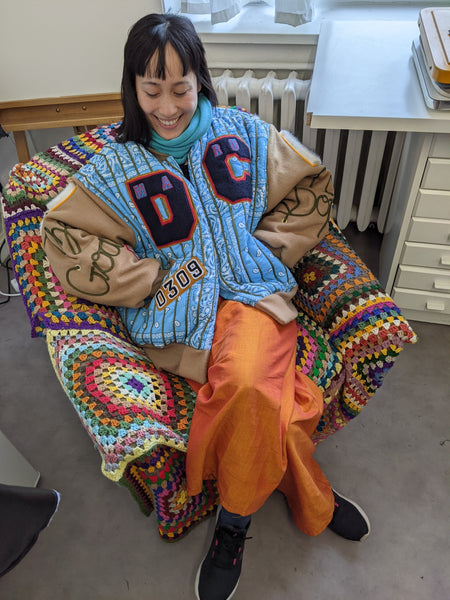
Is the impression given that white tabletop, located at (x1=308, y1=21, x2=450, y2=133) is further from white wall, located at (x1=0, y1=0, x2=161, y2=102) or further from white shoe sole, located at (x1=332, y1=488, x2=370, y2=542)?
white shoe sole, located at (x1=332, y1=488, x2=370, y2=542)

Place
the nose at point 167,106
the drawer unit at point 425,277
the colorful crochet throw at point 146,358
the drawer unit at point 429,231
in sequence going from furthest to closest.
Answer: the drawer unit at point 425,277 → the drawer unit at point 429,231 → the nose at point 167,106 → the colorful crochet throw at point 146,358

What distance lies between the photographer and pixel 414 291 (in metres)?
1.69

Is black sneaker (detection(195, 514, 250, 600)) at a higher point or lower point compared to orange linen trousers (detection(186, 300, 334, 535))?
lower

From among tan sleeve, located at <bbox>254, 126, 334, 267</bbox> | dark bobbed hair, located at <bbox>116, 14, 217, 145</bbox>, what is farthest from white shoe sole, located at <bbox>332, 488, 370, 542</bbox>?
dark bobbed hair, located at <bbox>116, 14, 217, 145</bbox>

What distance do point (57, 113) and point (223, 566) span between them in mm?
1706

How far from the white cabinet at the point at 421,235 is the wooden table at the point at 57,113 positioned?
1132mm

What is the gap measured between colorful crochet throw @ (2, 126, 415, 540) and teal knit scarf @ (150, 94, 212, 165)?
272 millimetres

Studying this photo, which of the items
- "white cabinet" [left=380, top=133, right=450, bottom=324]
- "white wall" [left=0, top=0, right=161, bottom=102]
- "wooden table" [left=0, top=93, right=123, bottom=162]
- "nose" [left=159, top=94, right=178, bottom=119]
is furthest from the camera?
"wooden table" [left=0, top=93, right=123, bottom=162]

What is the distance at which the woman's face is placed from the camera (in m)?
1.11

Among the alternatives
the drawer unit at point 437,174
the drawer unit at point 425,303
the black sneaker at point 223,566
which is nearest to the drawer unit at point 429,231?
the drawer unit at point 437,174

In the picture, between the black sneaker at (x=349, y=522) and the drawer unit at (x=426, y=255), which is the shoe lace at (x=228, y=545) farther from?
the drawer unit at (x=426, y=255)

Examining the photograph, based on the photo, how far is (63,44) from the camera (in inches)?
71.2

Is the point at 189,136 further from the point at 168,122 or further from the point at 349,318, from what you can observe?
the point at 349,318

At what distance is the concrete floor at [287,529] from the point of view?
1238 millimetres
